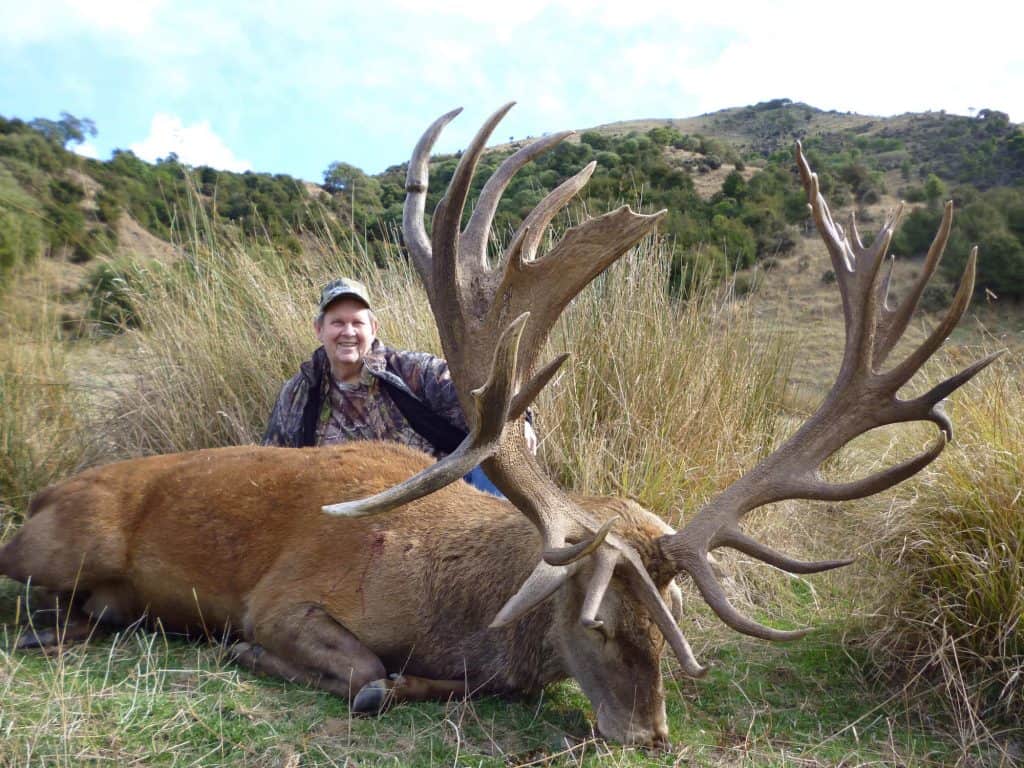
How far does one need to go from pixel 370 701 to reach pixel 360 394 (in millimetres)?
2266

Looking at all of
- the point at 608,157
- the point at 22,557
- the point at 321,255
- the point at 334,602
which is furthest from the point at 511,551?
the point at 608,157

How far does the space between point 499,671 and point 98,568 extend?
70.3 inches

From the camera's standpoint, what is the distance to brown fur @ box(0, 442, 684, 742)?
2.83m

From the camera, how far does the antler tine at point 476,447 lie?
2342mm

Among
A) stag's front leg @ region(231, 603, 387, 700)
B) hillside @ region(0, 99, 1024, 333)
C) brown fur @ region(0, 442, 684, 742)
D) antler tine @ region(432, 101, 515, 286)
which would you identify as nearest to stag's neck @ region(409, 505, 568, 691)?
brown fur @ region(0, 442, 684, 742)

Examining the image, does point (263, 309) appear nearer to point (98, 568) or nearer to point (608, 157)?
point (98, 568)

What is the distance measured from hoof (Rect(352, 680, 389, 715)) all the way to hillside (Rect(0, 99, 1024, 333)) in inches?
157

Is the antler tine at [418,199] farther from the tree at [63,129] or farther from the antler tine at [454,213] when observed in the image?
the tree at [63,129]

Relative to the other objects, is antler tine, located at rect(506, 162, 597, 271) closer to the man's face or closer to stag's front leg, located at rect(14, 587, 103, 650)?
the man's face

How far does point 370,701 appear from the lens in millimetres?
→ 2893

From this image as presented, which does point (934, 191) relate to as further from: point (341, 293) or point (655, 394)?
point (341, 293)

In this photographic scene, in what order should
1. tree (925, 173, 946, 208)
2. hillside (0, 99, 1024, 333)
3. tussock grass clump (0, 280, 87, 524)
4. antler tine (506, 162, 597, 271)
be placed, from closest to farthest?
1. antler tine (506, 162, 597, 271)
2. tussock grass clump (0, 280, 87, 524)
3. hillside (0, 99, 1024, 333)
4. tree (925, 173, 946, 208)

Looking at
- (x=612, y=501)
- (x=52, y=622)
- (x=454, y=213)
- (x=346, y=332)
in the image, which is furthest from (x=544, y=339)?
(x=52, y=622)

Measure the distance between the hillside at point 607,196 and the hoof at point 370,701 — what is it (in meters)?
3.98
